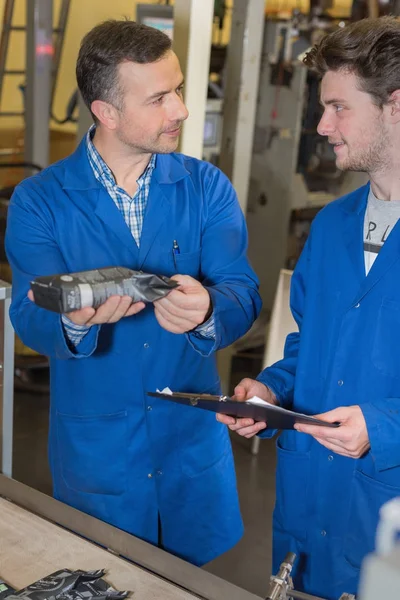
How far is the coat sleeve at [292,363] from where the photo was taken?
1.94 m

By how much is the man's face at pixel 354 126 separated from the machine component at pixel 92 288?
1.61 feet

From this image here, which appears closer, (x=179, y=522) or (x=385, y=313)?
(x=385, y=313)

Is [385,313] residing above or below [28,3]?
below

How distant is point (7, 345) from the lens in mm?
2082

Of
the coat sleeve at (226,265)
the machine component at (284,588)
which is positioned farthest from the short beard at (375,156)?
the machine component at (284,588)

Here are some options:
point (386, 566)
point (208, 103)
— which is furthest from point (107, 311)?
point (208, 103)

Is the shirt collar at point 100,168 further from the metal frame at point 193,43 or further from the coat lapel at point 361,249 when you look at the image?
the metal frame at point 193,43

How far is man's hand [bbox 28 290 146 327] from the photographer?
5.11 ft

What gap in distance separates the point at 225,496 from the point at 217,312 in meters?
0.58

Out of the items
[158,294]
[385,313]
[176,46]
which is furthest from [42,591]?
[176,46]

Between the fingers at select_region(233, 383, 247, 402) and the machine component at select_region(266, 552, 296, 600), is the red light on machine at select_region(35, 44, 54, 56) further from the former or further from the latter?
the machine component at select_region(266, 552, 296, 600)

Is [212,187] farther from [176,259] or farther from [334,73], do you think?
[334,73]

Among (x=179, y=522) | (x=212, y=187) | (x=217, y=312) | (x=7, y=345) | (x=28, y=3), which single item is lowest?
(x=179, y=522)

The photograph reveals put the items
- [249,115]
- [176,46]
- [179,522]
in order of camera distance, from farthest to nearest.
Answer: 1. [249,115]
2. [176,46]
3. [179,522]
